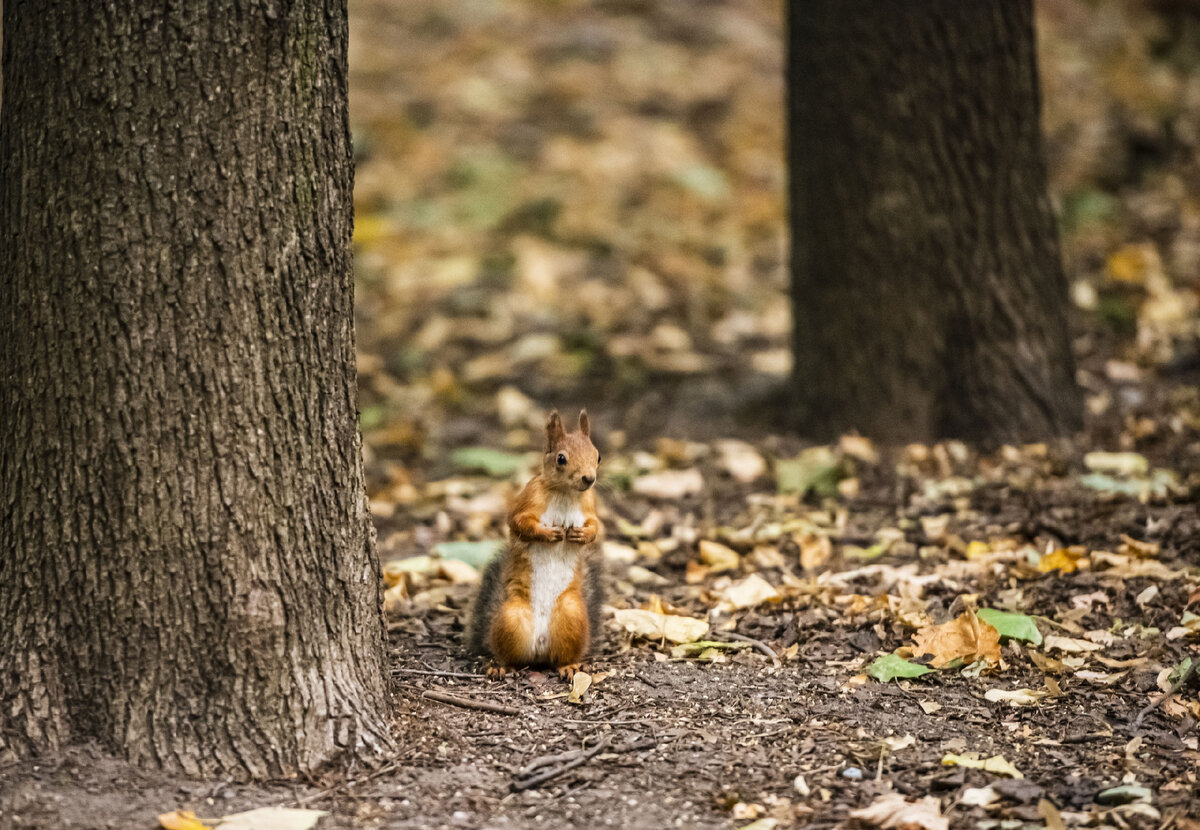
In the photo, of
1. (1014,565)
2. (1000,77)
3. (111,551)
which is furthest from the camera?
(1000,77)

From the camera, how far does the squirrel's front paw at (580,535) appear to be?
3.54 metres

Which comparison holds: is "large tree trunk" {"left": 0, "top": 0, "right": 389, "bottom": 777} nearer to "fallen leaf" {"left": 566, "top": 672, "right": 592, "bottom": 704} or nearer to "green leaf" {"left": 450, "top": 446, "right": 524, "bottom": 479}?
"fallen leaf" {"left": 566, "top": 672, "right": 592, "bottom": 704}

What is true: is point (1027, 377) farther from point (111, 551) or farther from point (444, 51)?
point (444, 51)

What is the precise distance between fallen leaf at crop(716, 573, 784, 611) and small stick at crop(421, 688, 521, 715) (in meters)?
1.06

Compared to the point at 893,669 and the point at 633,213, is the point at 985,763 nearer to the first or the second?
the point at 893,669

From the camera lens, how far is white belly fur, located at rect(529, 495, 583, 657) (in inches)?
140

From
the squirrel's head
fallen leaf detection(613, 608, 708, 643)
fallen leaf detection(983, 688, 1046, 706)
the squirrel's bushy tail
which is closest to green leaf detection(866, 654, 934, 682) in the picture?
fallen leaf detection(983, 688, 1046, 706)

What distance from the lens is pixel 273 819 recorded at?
8.97ft

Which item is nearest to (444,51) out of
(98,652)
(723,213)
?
(723,213)

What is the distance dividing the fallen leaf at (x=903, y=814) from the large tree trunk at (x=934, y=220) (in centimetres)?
297

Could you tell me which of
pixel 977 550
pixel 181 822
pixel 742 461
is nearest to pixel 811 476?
pixel 742 461

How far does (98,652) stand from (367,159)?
304 inches

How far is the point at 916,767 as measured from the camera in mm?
3049

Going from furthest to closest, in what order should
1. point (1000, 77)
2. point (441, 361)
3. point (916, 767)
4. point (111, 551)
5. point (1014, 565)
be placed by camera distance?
point (441, 361) < point (1000, 77) < point (1014, 565) < point (916, 767) < point (111, 551)
